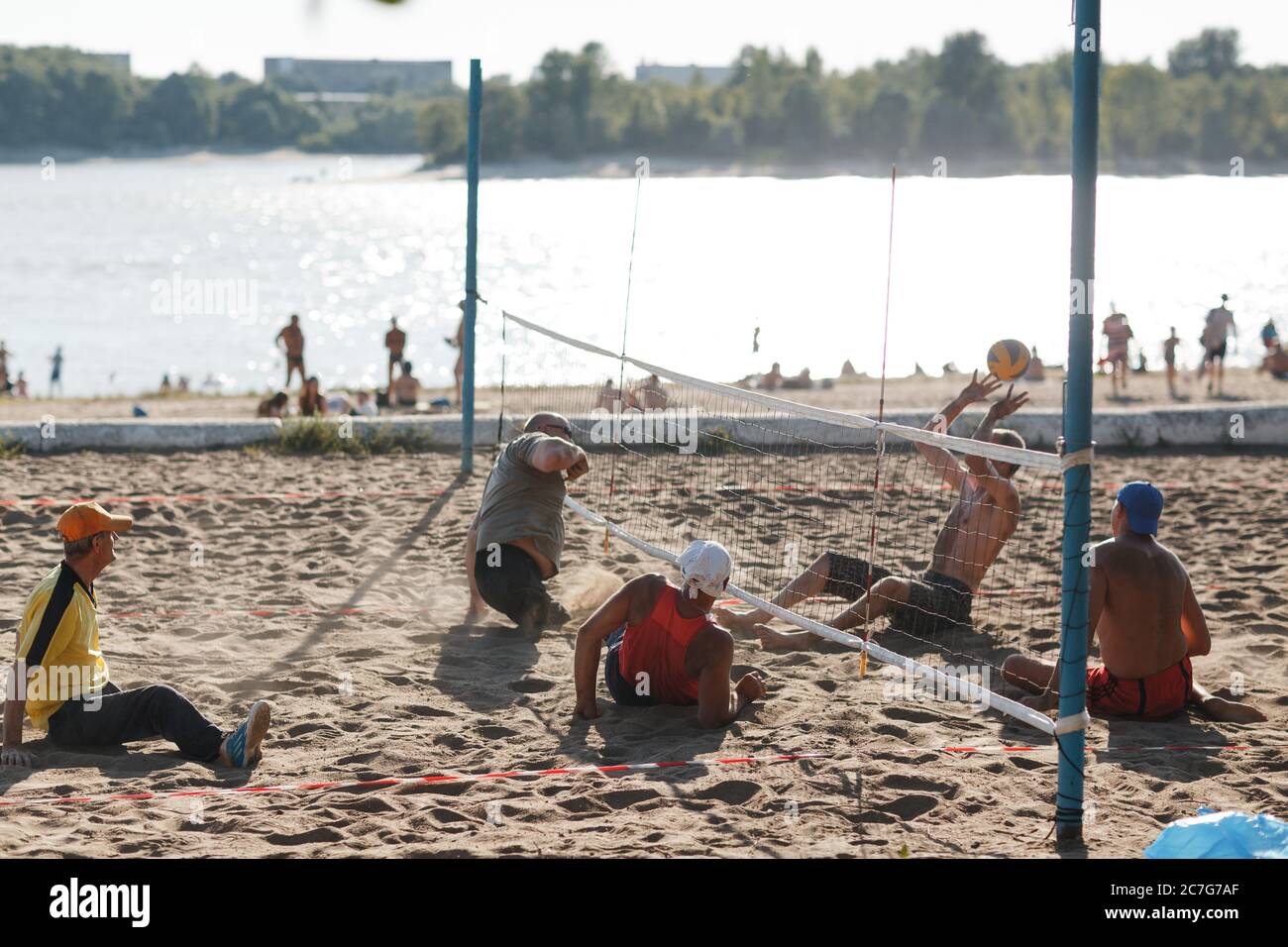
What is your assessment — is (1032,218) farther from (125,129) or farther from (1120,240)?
(125,129)

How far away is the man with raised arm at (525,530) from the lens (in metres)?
6.68

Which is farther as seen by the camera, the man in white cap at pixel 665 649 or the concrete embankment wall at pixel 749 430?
the concrete embankment wall at pixel 749 430

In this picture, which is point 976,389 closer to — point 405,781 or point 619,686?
point 619,686

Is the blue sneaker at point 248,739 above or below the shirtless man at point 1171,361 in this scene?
below

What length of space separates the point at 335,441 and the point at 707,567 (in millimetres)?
6853

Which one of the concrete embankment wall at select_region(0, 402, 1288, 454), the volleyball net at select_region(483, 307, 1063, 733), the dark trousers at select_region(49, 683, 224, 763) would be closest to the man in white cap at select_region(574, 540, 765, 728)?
the volleyball net at select_region(483, 307, 1063, 733)

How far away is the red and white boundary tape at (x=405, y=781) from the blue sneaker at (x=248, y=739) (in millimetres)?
175

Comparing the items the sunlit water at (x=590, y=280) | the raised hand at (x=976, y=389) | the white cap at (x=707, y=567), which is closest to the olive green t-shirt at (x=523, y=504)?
the white cap at (x=707, y=567)

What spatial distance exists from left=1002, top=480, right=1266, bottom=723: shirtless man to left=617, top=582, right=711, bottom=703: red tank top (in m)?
1.35

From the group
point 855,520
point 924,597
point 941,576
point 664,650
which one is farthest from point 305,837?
point 855,520

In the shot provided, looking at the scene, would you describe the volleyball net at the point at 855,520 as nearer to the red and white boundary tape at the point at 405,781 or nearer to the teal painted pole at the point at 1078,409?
the teal painted pole at the point at 1078,409

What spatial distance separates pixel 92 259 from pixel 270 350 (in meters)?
36.2

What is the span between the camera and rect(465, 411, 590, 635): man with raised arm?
263 inches

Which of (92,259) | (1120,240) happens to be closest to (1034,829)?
(92,259)
